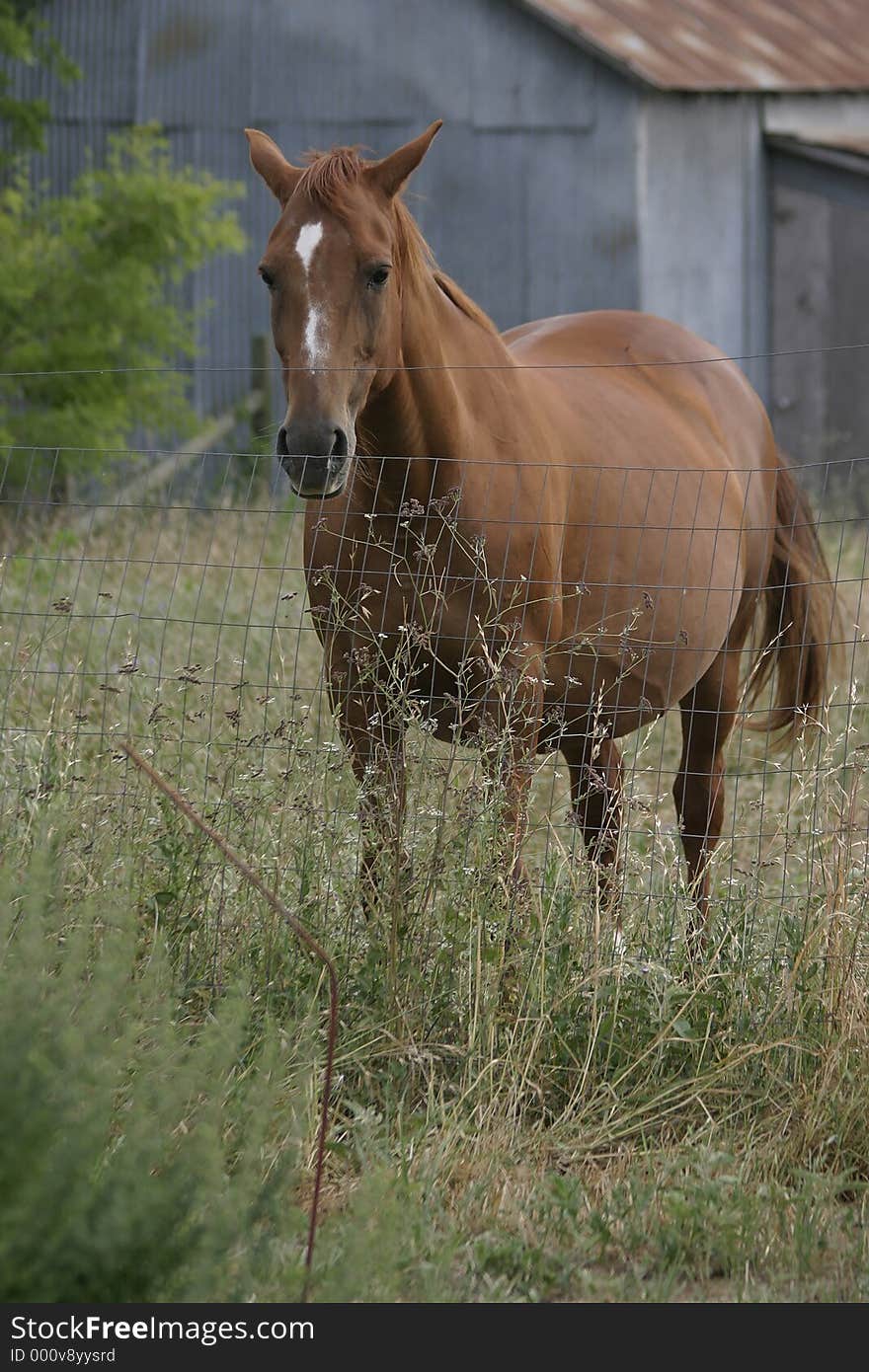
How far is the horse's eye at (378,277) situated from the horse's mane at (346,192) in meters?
0.14

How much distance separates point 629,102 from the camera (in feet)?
39.3

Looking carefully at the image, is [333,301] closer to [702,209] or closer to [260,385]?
[260,385]

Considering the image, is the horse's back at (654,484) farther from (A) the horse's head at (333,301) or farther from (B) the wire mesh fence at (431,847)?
(A) the horse's head at (333,301)

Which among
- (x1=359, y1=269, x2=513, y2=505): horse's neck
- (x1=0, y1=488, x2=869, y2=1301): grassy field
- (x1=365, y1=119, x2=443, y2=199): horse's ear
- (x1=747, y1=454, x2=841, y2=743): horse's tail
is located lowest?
(x1=0, y1=488, x2=869, y2=1301): grassy field

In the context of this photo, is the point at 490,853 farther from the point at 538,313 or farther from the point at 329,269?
the point at 538,313

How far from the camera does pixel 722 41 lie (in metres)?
12.9

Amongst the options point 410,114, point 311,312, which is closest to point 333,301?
point 311,312

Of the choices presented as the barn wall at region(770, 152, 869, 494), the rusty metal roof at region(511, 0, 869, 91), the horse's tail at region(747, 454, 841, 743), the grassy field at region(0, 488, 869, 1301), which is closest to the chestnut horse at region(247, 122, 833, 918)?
the grassy field at region(0, 488, 869, 1301)

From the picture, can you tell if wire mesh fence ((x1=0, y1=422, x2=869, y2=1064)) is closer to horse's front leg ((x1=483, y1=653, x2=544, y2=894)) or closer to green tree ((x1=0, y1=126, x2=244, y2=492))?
horse's front leg ((x1=483, y1=653, x2=544, y2=894))

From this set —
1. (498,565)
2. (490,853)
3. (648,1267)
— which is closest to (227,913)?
(490,853)

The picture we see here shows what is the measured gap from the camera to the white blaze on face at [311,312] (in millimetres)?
3555

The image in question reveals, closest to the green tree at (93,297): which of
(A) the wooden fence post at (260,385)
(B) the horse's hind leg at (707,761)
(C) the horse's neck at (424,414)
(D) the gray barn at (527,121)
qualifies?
(A) the wooden fence post at (260,385)

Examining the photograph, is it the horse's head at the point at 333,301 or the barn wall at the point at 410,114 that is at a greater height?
the barn wall at the point at 410,114

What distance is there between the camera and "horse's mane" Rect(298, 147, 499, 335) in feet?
12.1
